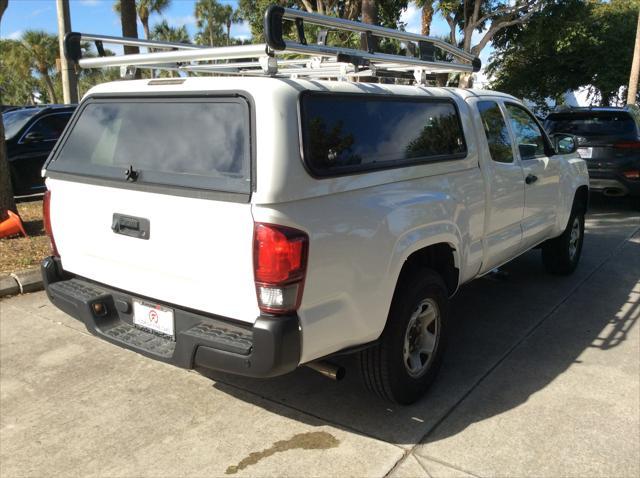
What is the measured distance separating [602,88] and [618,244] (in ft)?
53.3

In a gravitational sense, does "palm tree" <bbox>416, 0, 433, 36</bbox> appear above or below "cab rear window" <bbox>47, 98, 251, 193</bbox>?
above

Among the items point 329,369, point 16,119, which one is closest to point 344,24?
point 329,369

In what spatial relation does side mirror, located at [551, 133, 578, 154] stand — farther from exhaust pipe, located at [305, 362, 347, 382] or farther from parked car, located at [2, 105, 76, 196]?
parked car, located at [2, 105, 76, 196]

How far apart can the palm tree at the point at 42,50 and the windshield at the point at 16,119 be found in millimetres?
36574

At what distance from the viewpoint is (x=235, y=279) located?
8.98 feet

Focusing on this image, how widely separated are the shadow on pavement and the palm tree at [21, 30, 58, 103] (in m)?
44.0

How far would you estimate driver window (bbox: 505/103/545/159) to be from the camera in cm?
487

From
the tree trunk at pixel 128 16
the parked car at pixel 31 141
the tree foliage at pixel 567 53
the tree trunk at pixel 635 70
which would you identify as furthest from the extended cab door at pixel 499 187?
the tree trunk at pixel 635 70

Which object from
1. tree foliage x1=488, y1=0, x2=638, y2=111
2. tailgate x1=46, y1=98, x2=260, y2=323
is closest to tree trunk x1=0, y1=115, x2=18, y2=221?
tailgate x1=46, y1=98, x2=260, y2=323

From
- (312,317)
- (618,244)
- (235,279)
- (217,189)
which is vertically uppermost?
(217,189)

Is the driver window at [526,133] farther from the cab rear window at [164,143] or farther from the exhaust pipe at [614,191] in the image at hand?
the exhaust pipe at [614,191]

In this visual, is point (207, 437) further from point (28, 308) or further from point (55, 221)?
point (28, 308)

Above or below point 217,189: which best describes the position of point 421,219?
below

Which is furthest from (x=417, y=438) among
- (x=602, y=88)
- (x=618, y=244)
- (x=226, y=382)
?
(x=602, y=88)
